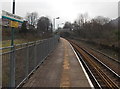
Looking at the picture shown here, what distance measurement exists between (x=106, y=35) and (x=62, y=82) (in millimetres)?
42640

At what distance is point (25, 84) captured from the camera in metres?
6.66

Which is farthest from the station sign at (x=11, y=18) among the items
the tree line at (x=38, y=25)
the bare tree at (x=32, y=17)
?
the bare tree at (x=32, y=17)

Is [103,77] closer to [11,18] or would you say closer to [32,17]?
[11,18]

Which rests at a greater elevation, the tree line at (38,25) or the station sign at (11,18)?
the tree line at (38,25)

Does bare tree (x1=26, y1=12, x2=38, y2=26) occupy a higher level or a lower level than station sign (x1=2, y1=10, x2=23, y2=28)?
higher

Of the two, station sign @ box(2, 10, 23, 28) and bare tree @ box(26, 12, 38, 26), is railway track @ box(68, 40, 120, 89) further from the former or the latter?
bare tree @ box(26, 12, 38, 26)

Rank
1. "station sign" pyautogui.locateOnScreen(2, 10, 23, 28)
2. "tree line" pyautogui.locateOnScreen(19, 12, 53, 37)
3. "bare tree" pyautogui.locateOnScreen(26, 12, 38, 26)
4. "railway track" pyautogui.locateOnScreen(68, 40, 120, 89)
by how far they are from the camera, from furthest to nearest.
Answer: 1. "bare tree" pyautogui.locateOnScreen(26, 12, 38, 26)
2. "tree line" pyautogui.locateOnScreen(19, 12, 53, 37)
3. "railway track" pyautogui.locateOnScreen(68, 40, 120, 89)
4. "station sign" pyautogui.locateOnScreen(2, 10, 23, 28)

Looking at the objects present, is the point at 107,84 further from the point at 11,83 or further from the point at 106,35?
the point at 106,35

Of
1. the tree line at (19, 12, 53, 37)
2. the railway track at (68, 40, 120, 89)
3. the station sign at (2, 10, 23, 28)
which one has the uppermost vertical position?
the tree line at (19, 12, 53, 37)

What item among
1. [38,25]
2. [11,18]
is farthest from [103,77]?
[38,25]

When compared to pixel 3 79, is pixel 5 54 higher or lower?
higher

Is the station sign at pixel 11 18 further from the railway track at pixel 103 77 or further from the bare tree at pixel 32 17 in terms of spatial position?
the bare tree at pixel 32 17

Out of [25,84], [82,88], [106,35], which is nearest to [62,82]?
[82,88]

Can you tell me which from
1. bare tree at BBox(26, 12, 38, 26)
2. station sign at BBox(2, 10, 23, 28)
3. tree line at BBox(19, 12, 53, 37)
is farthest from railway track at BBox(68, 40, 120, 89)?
bare tree at BBox(26, 12, 38, 26)
